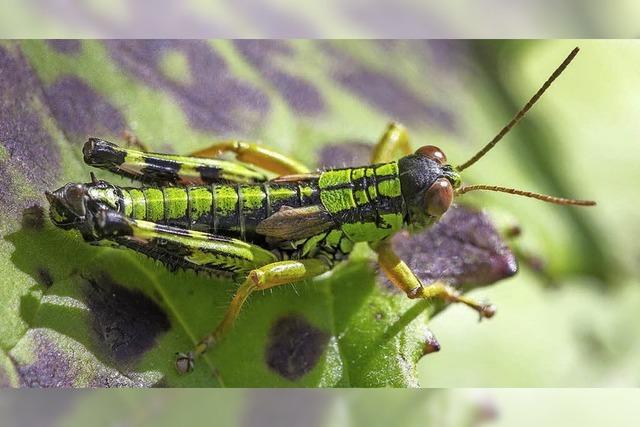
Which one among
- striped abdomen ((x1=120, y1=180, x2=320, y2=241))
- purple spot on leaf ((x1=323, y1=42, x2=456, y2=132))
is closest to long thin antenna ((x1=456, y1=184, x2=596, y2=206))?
striped abdomen ((x1=120, y1=180, x2=320, y2=241))

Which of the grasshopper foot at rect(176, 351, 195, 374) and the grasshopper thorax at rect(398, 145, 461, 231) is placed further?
the grasshopper thorax at rect(398, 145, 461, 231)

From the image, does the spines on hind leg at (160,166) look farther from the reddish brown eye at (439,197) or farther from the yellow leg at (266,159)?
the reddish brown eye at (439,197)

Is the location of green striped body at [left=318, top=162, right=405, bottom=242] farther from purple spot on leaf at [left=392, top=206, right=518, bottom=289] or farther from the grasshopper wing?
purple spot on leaf at [left=392, top=206, right=518, bottom=289]

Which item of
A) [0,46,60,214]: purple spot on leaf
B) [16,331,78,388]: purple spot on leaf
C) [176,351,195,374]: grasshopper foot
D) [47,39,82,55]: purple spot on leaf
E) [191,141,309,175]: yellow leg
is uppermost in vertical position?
[47,39,82,55]: purple spot on leaf

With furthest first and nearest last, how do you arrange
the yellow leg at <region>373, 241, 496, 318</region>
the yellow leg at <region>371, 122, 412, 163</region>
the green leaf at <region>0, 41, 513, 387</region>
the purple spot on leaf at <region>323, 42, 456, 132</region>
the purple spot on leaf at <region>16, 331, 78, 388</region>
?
the purple spot on leaf at <region>323, 42, 456, 132</region> < the yellow leg at <region>371, 122, 412, 163</region> < the yellow leg at <region>373, 241, 496, 318</region> < the green leaf at <region>0, 41, 513, 387</region> < the purple spot on leaf at <region>16, 331, 78, 388</region>

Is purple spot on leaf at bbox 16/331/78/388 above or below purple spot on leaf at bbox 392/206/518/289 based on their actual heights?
below

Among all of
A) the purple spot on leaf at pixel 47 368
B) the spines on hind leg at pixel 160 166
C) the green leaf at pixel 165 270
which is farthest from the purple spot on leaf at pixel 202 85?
the purple spot on leaf at pixel 47 368
